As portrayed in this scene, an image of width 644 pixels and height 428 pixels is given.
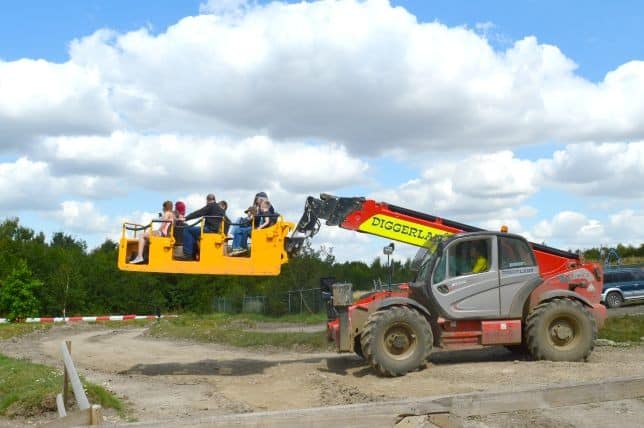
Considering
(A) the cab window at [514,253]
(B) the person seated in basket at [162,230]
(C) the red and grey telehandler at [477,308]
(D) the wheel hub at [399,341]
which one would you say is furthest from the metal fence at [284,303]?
(B) the person seated in basket at [162,230]

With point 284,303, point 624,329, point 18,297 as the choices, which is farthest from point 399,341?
point 18,297

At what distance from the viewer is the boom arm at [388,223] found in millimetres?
14227

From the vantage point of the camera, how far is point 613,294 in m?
31.5

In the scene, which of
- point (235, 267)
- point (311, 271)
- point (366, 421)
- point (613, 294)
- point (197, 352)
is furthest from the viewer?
point (311, 271)

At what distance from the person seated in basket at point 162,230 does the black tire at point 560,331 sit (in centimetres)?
696

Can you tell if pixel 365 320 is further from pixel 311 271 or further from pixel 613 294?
pixel 311 271

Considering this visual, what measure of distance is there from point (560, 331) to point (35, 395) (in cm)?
935

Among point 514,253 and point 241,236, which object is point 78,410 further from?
point 514,253

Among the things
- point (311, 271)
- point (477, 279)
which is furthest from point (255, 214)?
point (311, 271)

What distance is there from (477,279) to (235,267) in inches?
178

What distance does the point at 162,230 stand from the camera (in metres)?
13.1

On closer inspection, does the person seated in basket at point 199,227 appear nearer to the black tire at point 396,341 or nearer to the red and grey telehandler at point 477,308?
the red and grey telehandler at point 477,308

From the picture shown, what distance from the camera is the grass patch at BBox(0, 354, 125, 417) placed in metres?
11.1

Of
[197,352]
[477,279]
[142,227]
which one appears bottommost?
[197,352]
